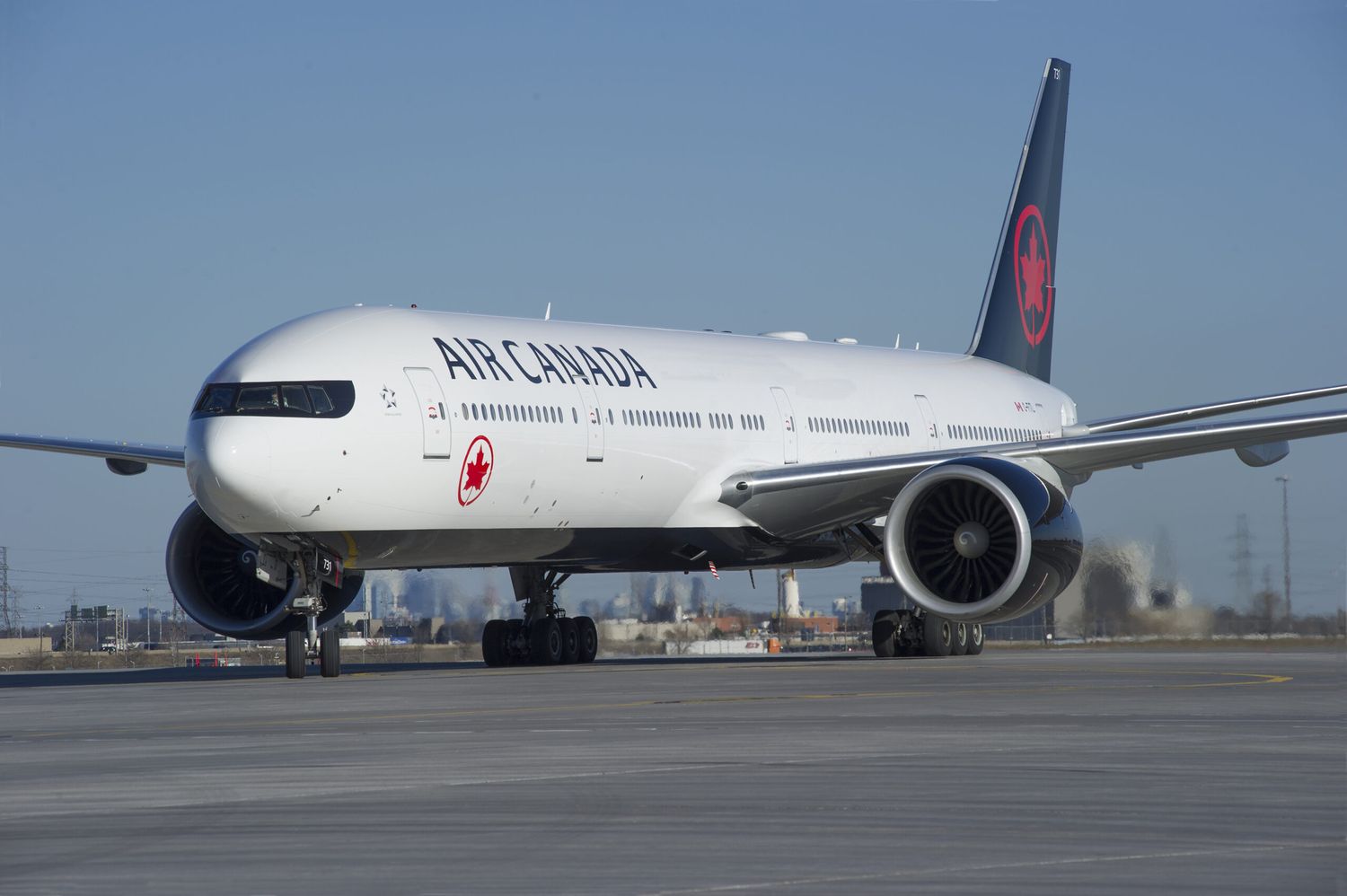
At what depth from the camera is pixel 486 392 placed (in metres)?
18.7

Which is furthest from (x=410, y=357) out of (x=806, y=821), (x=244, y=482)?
(x=806, y=821)

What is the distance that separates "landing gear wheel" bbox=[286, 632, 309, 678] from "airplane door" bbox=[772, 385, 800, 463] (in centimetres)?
728

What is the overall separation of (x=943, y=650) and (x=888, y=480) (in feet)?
10.6

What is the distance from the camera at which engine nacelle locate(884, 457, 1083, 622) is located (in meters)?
18.3

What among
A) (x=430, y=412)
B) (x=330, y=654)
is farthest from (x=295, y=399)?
(x=330, y=654)

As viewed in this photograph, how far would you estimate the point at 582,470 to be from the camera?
1967 centimetres

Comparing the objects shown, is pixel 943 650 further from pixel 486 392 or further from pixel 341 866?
pixel 341 866

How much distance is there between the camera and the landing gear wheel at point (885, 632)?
917 inches

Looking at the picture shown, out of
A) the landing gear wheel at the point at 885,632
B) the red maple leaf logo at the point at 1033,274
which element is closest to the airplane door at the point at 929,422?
the landing gear wheel at the point at 885,632

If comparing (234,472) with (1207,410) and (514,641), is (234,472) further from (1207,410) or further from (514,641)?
(1207,410)

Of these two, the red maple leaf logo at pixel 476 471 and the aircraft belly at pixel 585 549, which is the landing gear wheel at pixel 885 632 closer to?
the aircraft belly at pixel 585 549

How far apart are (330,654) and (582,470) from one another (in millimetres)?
3434

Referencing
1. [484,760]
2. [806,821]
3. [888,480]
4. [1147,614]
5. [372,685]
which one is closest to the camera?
[806,821]

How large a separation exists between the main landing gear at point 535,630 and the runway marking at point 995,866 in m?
16.7
